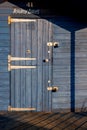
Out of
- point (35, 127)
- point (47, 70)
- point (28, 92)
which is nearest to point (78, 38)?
point (47, 70)

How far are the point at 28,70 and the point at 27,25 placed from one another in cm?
102

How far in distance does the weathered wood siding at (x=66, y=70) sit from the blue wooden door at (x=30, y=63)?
0.03 meters

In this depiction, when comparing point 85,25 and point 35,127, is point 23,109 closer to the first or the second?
point 35,127

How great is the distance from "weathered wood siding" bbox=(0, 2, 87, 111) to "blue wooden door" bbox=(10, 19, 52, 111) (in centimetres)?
3

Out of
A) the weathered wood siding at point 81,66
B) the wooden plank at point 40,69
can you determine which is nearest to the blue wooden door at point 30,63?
the wooden plank at point 40,69

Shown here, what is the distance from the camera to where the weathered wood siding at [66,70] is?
8.74 meters

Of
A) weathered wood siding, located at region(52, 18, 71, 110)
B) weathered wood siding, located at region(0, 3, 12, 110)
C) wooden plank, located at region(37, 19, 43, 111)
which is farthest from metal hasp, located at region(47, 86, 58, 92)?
weathered wood siding, located at region(0, 3, 12, 110)

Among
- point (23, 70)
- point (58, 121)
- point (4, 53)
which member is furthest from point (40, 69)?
point (58, 121)

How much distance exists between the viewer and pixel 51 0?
8734mm

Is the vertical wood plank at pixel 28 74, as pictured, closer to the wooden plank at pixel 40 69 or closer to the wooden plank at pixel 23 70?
the wooden plank at pixel 23 70

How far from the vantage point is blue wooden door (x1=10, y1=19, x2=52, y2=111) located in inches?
341

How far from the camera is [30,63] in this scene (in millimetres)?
8727

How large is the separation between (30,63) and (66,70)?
85cm

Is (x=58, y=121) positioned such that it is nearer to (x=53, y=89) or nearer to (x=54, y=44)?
(x=53, y=89)
